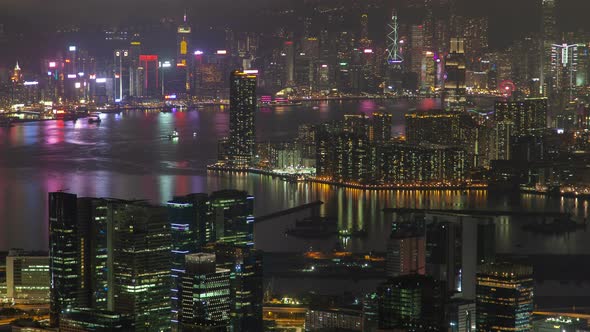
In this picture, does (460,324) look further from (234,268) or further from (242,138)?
(242,138)

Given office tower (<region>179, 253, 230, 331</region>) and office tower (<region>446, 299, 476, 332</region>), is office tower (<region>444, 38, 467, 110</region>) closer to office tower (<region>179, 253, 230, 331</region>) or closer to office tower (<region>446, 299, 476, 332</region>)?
office tower (<region>446, 299, 476, 332</region>)

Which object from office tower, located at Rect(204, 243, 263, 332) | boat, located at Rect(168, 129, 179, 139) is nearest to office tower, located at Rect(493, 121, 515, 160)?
boat, located at Rect(168, 129, 179, 139)

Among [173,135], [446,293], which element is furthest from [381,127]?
[446,293]

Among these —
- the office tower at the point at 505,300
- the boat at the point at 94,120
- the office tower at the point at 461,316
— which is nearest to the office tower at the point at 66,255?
the office tower at the point at 461,316

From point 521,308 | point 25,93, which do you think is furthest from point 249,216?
point 25,93

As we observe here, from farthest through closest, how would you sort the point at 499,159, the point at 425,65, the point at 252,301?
the point at 425,65 < the point at 499,159 < the point at 252,301

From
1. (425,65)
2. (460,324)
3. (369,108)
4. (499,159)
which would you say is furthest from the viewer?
(425,65)
